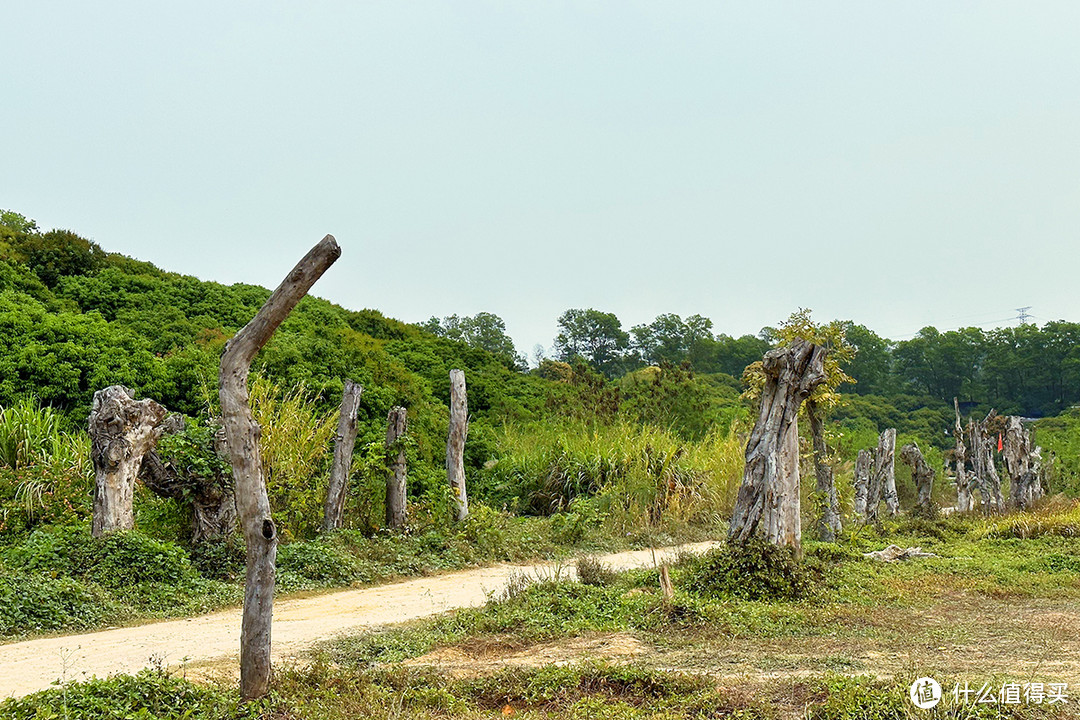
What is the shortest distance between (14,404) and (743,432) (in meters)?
13.3

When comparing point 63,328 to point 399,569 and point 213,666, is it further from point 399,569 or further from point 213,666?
point 213,666

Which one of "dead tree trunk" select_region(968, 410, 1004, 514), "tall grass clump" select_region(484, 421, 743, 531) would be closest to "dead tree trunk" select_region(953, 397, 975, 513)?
"dead tree trunk" select_region(968, 410, 1004, 514)

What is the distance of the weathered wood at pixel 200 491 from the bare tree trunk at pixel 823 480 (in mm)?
7313

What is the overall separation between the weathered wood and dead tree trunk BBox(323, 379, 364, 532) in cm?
154

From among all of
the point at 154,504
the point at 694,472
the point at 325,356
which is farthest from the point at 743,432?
the point at 154,504

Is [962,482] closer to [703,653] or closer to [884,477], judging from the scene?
[884,477]

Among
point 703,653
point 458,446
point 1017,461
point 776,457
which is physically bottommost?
point 703,653

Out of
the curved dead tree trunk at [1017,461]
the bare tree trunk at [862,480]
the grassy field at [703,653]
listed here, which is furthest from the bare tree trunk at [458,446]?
the curved dead tree trunk at [1017,461]

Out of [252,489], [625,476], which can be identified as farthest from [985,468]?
[252,489]

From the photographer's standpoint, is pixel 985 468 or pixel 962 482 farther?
pixel 962 482

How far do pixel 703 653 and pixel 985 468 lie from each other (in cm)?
1775

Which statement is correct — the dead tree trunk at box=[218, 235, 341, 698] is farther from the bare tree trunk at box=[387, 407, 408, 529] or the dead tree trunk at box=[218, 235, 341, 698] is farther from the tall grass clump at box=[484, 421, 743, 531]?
the tall grass clump at box=[484, 421, 743, 531]

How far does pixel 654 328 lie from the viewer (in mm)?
48656

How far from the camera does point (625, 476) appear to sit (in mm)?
16328
